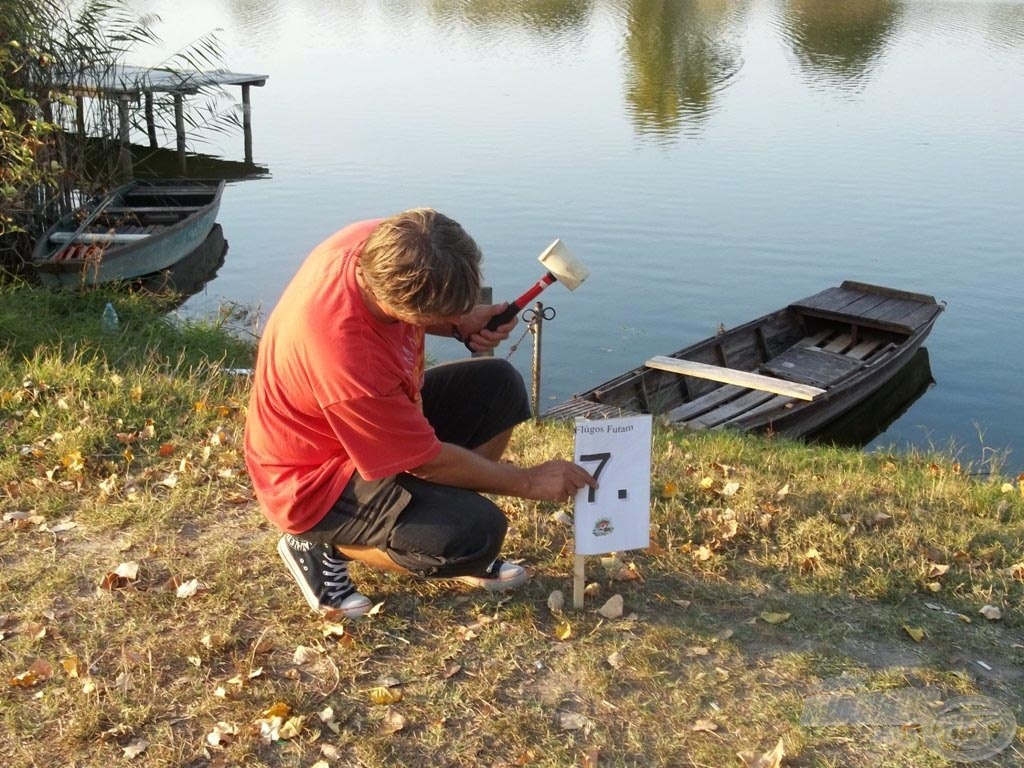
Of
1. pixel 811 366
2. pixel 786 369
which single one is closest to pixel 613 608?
pixel 786 369

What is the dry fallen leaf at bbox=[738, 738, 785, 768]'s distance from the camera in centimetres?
284

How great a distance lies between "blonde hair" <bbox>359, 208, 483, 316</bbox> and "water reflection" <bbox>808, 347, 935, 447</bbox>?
7777 mm

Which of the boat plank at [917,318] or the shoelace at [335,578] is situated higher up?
the shoelace at [335,578]

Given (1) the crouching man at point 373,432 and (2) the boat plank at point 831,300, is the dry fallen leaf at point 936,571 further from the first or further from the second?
(2) the boat plank at point 831,300

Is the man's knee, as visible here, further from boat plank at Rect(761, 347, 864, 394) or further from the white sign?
boat plank at Rect(761, 347, 864, 394)

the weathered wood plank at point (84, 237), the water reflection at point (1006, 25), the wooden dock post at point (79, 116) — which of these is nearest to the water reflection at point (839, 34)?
the water reflection at point (1006, 25)

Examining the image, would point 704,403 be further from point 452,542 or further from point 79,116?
point 79,116

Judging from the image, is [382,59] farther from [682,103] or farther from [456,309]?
[456,309]

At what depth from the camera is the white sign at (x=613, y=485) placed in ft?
10.9

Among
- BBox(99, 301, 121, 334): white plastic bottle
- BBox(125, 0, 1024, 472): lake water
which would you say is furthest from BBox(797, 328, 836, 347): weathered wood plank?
BBox(99, 301, 121, 334): white plastic bottle

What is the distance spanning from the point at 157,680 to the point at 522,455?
7.25 ft

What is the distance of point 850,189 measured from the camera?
1747 cm

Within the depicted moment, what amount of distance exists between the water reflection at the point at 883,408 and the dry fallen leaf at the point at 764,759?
7.45 m

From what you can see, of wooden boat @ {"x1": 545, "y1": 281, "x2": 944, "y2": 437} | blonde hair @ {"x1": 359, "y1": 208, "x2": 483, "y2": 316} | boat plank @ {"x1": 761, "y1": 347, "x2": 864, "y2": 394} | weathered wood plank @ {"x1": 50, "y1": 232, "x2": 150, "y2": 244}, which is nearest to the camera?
blonde hair @ {"x1": 359, "y1": 208, "x2": 483, "y2": 316}
